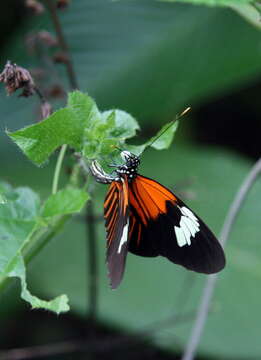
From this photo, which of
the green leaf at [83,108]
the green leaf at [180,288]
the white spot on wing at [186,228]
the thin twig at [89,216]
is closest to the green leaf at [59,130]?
the green leaf at [83,108]

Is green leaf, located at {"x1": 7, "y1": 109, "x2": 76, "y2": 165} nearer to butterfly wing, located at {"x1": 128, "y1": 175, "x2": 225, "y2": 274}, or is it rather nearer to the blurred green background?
butterfly wing, located at {"x1": 128, "y1": 175, "x2": 225, "y2": 274}

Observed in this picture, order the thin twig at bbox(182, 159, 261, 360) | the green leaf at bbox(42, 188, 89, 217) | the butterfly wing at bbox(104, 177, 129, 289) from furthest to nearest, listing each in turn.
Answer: the thin twig at bbox(182, 159, 261, 360) → the green leaf at bbox(42, 188, 89, 217) → the butterfly wing at bbox(104, 177, 129, 289)

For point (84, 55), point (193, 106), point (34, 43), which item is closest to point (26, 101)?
point (84, 55)

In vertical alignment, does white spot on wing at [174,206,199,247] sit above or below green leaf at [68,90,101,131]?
below

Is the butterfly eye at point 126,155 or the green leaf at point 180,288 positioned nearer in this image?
the butterfly eye at point 126,155

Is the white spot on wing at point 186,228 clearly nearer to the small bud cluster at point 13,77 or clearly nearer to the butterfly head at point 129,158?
the butterfly head at point 129,158

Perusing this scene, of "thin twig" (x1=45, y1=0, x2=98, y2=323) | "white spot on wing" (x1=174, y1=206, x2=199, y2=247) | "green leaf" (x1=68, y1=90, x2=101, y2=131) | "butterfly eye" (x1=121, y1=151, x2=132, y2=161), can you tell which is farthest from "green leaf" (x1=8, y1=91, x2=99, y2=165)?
"thin twig" (x1=45, y1=0, x2=98, y2=323)

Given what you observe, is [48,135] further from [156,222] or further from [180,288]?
[180,288]
